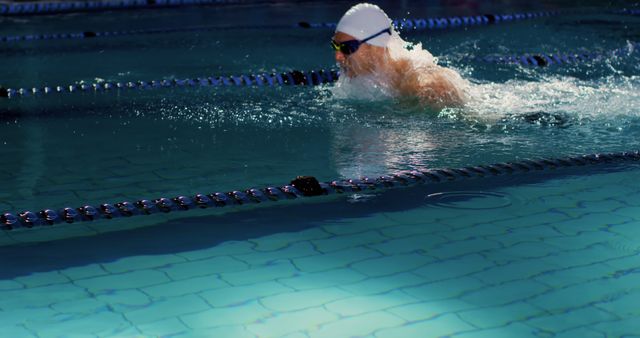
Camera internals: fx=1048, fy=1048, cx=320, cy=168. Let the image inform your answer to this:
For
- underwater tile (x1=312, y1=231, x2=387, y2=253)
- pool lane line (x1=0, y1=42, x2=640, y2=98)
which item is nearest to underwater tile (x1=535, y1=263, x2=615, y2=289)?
underwater tile (x1=312, y1=231, x2=387, y2=253)

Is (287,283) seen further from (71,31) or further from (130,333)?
(71,31)

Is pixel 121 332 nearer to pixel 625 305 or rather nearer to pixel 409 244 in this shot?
pixel 409 244

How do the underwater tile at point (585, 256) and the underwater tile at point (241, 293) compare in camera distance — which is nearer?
the underwater tile at point (241, 293)

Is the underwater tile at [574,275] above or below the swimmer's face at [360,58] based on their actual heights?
below

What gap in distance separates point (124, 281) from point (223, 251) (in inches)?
15.8

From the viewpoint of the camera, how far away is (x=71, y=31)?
8844 mm

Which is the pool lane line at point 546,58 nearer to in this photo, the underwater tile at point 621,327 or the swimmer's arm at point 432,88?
the swimmer's arm at point 432,88

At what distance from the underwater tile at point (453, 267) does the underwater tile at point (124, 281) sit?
79cm

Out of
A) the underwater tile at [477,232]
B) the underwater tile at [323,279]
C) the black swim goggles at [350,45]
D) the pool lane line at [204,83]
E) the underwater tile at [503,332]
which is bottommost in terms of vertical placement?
the underwater tile at [503,332]

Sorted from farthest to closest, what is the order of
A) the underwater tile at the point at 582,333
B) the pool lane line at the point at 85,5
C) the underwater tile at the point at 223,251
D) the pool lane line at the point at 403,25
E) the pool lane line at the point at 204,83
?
1. the pool lane line at the point at 85,5
2. the pool lane line at the point at 403,25
3. the pool lane line at the point at 204,83
4. the underwater tile at the point at 223,251
5. the underwater tile at the point at 582,333

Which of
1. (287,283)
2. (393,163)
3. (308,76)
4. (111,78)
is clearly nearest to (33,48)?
(111,78)

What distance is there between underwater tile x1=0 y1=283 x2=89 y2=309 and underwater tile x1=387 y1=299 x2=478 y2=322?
0.91 meters

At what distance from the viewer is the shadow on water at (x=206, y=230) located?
334 centimetres

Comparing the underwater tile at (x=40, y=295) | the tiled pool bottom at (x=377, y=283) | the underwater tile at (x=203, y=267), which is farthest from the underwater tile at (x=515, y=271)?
the underwater tile at (x=40, y=295)
